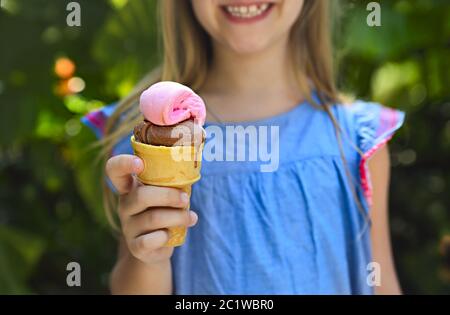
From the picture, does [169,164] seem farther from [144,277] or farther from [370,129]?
[370,129]

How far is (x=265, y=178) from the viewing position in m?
1.17

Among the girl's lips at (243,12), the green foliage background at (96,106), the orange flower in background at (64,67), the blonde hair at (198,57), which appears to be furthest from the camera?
the orange flower in background at (64,67)

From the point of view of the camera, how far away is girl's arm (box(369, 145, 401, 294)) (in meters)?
1.28

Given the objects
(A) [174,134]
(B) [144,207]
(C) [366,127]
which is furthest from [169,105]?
(C) [366,127]

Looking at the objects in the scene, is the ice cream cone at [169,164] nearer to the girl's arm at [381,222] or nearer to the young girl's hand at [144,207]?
the young girl's hand at [144,207]

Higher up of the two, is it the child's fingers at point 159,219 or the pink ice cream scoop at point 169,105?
the pink ice cream scoop at point 169,105

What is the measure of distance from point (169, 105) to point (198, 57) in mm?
382

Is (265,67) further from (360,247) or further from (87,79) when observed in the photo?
(87,79)

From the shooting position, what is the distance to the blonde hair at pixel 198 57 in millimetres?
1237

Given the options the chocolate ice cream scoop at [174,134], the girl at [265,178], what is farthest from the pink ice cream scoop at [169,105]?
the girl at [265,178]

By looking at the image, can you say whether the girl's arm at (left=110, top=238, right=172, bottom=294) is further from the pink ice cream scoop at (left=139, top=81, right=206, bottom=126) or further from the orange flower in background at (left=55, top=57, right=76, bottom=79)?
the orange flower in background at (left=55, top=57, right=76, bottom=79)

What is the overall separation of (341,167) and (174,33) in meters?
0.36

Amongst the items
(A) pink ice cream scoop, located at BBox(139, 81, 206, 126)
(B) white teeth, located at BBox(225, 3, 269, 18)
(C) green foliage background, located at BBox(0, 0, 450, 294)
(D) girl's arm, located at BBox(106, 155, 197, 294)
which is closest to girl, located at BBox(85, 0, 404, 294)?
(B) white teeth, located at BBox(225, 3, 269, 18)

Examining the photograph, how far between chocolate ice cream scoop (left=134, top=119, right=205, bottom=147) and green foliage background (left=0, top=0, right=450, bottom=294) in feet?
2.54
